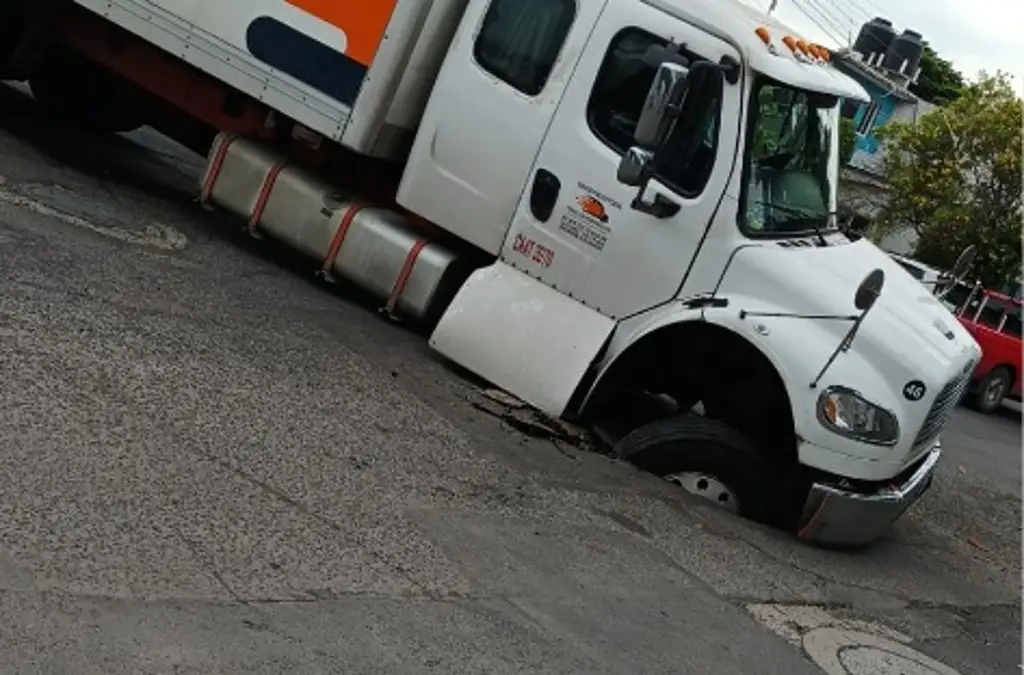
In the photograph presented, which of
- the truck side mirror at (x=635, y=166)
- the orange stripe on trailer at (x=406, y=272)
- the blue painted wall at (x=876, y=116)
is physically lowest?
the orange stripe on trailer at (x=406, y=272)

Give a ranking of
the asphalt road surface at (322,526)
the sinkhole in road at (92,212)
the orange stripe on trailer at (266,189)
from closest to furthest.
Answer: the asphalt road surface at (322,526) → the sinkhole in road at (92,212) → the orange stripe on trailer at (266,189)

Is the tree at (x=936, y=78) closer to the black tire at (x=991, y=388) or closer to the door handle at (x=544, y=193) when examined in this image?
the black tire at (x=991, y=388)

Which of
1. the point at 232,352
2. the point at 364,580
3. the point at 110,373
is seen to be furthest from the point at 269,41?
the point at 364,580

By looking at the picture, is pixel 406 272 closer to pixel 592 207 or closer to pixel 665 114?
pixel 592 207

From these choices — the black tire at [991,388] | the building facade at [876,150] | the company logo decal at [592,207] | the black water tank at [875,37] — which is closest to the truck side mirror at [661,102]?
the company logo decal at [592,207]

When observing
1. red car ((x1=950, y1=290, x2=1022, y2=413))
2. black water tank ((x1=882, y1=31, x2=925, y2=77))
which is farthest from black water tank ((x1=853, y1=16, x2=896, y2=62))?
red car ((x1=950, y1=290, x2=1022, y2=413))

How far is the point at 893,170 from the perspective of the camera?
3241cm

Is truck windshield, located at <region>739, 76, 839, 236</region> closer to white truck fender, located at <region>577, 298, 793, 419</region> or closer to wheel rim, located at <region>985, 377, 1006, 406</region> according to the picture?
white truck fender, located at <region>577, 298, 793, 419</region>

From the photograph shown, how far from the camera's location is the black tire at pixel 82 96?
37.1 ft

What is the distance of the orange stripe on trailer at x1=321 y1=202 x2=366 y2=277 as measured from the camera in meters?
A: 9.26

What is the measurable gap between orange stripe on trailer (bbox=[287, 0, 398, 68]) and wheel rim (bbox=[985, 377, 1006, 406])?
1510 cm

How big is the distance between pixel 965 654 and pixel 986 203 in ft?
82.1

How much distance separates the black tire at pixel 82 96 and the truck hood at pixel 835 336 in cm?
559

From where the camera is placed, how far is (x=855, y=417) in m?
7.57
